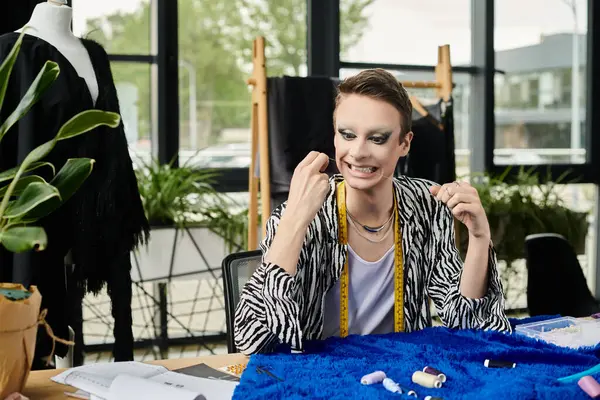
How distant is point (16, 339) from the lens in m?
1.18

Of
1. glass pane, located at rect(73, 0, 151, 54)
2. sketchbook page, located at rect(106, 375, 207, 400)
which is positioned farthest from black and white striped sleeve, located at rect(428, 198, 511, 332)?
glass pane, located at rect(73, 0, 151, 54)

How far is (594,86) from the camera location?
4594 mm

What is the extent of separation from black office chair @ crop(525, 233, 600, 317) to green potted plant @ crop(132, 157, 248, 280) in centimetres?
123

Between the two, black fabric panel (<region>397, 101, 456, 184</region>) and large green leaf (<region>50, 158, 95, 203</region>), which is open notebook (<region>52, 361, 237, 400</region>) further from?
black fabric panel (<region>397, 101, 456, 184</region>)

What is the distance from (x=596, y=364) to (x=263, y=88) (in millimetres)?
1873

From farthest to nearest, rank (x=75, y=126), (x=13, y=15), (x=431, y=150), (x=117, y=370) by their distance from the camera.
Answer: (x=431, y=150), (x=13, y=15), (x=117, y=370), (x=75, y=126)

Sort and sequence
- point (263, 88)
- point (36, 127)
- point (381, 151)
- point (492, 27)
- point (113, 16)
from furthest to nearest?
point (492, 27) < point (113, 16) < point (263, 88) < point (36, 127) < point (381, 151)

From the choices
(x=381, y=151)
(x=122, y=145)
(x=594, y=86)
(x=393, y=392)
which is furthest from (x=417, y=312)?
(x=594, y=86)

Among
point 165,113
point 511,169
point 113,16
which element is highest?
point 113,16

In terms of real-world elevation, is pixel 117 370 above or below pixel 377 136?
below

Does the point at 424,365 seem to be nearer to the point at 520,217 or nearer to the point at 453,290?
the point at 453,290

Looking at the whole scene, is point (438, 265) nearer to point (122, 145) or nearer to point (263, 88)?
point (122, 145)

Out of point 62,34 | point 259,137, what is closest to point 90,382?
point 62,34

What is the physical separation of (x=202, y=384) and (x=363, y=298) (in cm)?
62
